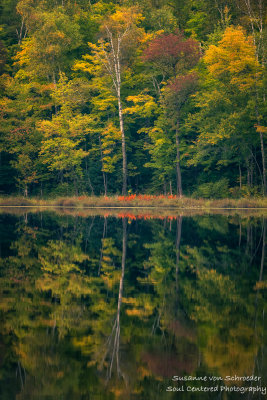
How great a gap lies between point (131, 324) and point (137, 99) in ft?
140

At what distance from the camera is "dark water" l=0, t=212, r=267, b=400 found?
17.4 ft

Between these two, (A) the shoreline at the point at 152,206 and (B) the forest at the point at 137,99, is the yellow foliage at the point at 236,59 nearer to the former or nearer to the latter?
(B) the forest at the point at 137,99

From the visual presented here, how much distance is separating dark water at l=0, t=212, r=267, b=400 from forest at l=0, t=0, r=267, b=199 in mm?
30058

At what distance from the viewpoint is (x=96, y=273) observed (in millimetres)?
11641

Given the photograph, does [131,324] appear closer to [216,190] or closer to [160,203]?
[160,203]

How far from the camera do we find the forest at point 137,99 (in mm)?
43312

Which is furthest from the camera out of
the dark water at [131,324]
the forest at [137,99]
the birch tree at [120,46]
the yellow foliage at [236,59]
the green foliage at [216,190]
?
the birch tree at [120,46]

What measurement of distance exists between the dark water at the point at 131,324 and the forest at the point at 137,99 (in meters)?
30.1

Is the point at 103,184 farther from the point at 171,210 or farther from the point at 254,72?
the point at 254,72

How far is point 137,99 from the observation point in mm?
48438

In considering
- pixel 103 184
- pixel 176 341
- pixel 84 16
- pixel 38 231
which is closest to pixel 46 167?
pixel 103 184

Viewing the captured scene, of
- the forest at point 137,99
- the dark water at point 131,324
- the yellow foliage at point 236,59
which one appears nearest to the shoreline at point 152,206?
the forest at point 137,99

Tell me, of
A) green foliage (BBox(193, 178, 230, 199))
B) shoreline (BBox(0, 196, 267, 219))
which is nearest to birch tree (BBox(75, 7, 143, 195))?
shoreline (BBox(0, 196, 267, 219))

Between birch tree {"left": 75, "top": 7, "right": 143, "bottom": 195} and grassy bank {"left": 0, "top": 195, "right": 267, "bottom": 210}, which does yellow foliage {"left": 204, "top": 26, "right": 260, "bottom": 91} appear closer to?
birch tree {"left": 75, "top": 7, "right": 143, "bottom": 195}
